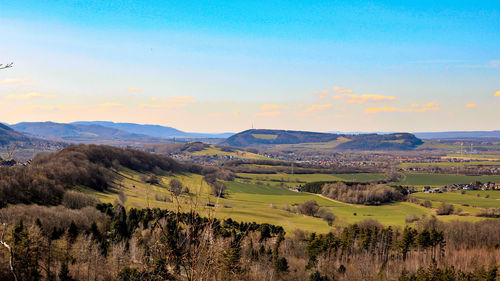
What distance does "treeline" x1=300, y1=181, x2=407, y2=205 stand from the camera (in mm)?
106562

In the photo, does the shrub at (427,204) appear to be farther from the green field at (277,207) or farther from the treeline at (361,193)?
the treeline at (361,193)

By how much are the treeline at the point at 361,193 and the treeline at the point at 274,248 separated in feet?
102

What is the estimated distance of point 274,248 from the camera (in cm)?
5850

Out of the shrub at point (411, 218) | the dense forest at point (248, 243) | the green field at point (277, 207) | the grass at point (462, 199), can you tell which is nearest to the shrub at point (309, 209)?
the dense forest at point (248, 243)

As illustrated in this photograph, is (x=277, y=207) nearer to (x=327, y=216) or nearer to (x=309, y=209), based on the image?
(x=309, y=209)

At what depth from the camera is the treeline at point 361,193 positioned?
106562mm

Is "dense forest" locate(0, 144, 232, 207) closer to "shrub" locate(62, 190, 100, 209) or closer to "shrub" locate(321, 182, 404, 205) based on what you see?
"shrub" locate(62, 190, 100, 209)

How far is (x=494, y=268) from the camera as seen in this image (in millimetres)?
45312

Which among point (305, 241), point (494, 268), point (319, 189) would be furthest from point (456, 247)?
point (319, 189)

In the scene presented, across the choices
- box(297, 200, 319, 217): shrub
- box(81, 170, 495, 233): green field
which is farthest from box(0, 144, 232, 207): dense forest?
box(297, 200, 319, 217): shrub

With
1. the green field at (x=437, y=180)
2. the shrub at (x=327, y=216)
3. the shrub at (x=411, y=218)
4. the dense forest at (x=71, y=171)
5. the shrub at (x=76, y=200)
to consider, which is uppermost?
the dense forest at (x=71, y=171)

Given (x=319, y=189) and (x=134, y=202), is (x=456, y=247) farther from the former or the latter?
(x=134, y=202)

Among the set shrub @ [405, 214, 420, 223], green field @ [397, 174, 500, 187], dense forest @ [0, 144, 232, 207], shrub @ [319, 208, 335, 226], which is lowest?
shrub @ [319, 208, 335, 226]

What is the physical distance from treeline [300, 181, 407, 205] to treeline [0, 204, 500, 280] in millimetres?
31009
